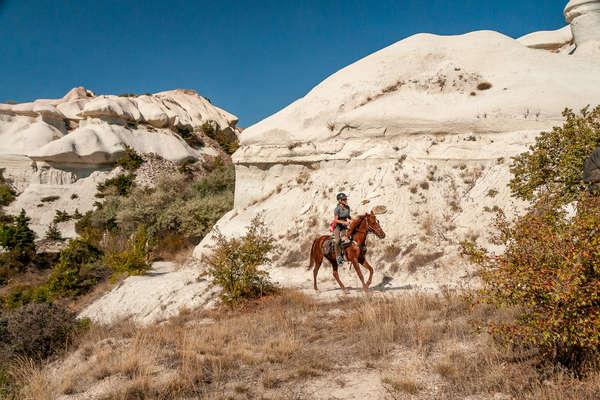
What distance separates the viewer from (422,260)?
11406 mm

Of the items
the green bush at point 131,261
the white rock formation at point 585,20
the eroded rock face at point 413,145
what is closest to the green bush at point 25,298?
the green bush at point 131,261

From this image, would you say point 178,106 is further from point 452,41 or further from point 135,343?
point 135,343

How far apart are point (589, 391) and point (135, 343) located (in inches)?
225

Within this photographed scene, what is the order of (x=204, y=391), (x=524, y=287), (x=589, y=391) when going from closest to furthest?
(x=589, y=391) < (x=524, y=287) < (x=204, y=391)

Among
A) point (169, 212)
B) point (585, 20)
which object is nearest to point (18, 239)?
point (169, 212)

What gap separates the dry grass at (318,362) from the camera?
412cm

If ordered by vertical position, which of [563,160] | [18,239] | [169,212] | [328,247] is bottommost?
[18,239]

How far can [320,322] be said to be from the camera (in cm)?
731

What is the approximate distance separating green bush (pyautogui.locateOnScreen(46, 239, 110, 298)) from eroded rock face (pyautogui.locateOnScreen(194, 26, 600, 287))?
490cm

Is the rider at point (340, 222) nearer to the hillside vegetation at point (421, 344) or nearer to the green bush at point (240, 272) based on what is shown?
the hillside vegetation at point (421, 344)

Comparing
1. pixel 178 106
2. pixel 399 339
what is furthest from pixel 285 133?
pixel 178 106

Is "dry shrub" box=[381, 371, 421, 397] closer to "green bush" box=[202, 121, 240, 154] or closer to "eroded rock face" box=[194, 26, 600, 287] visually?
"eroded rock face" box=[194, 26, 600, 287]

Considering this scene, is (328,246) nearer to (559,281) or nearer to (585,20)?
(559,281)

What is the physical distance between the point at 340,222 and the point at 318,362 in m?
5.08
